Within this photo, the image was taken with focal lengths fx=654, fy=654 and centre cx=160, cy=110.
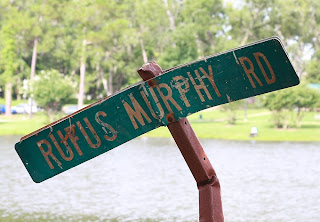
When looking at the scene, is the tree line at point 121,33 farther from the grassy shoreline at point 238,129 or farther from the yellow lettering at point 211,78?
the yellow lettering at point 211,78

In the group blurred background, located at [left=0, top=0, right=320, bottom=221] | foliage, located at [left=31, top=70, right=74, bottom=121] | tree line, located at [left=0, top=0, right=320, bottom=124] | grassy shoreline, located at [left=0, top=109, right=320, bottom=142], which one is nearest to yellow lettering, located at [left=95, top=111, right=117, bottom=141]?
blurred background, located at [left=0, top=0, right=320, bottom=221]

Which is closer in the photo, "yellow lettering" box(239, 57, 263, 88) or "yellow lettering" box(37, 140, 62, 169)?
"yellow lettering" box(239, 57, 263, 88)

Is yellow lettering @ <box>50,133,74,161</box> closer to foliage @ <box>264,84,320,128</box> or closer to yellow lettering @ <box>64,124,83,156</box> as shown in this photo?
yellow lettering @ <box>64,124,83,156</box>

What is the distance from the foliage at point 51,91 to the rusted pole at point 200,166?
37.1 m

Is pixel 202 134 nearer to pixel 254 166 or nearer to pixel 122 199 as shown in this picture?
pixel 254 166

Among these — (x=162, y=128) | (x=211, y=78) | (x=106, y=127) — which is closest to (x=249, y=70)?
(x=211, y=78)

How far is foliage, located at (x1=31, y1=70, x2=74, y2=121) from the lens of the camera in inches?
1585

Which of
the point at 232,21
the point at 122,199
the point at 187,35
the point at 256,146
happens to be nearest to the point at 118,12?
the point at 187,35

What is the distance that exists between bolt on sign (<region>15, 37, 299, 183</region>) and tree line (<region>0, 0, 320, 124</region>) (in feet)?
143

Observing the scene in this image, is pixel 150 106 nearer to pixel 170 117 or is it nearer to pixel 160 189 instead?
pixel 170 117

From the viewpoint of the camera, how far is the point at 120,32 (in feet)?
179

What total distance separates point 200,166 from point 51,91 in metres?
37.3

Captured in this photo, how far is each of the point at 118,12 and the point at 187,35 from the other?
9203mm

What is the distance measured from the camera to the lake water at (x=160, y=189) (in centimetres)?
1366
